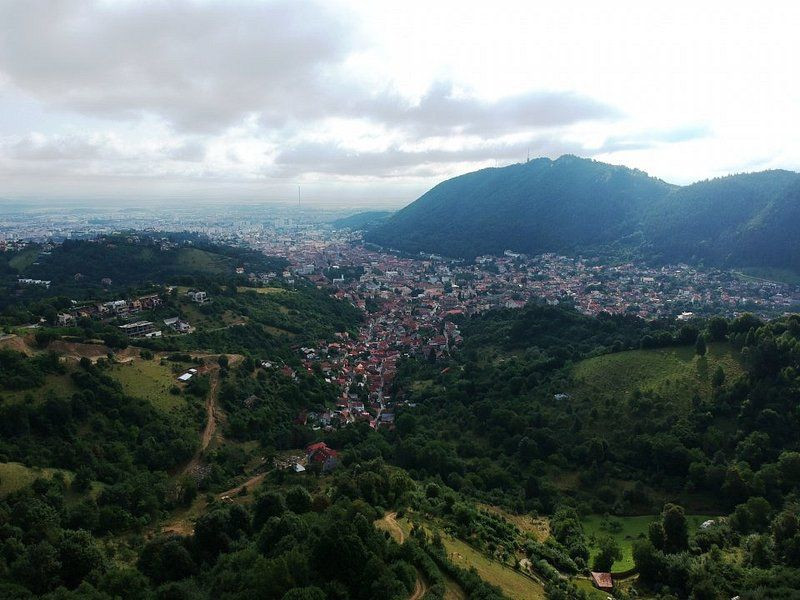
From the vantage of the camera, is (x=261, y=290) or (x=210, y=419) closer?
(x=210, y=419)

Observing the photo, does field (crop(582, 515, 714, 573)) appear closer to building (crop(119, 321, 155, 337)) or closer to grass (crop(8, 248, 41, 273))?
building (crop(119, 321, 155, 337))

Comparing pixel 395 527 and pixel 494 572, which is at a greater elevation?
pixel 395 527

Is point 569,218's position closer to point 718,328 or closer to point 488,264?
point 488,264

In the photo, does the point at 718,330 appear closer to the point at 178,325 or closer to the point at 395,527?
the point at 395,527

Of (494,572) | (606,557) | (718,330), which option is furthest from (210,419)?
(718,330)

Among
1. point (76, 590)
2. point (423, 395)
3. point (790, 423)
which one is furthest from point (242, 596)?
point (423, 395)

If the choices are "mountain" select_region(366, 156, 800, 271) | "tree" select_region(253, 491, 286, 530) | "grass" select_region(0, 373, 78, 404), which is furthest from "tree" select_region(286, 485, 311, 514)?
"mountain" select_region(366, 156, 800, 271)

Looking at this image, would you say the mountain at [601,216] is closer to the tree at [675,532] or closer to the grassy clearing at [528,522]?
the grassy clearing at [528,522]
